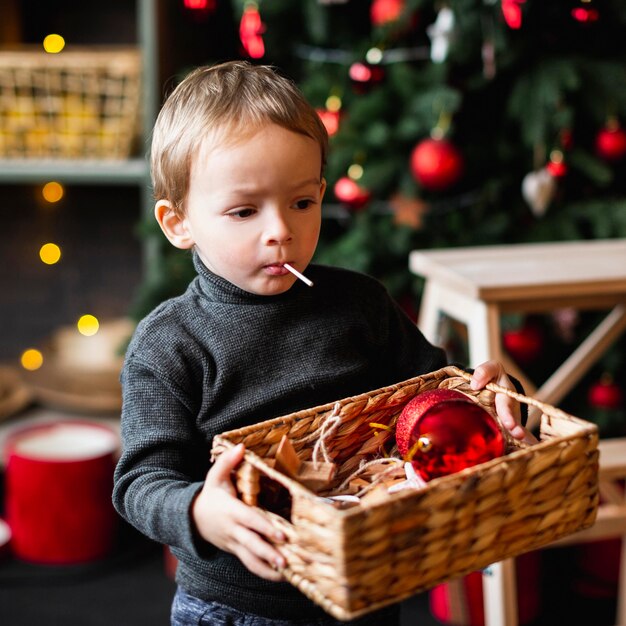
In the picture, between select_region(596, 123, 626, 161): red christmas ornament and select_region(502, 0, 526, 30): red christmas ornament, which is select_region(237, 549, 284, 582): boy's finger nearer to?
select_region(502, 0, 526, 30): red christmas ornament

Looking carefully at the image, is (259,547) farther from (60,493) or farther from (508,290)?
(60,493)

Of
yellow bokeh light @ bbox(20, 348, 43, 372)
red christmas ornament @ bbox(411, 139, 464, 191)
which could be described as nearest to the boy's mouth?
red christmas ornament @ bbox(411, 139, 464, 191)

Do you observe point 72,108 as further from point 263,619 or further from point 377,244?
point 263,619

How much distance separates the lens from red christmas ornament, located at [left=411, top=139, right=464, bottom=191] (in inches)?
67.4

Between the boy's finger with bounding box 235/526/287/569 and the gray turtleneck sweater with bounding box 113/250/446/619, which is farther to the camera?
the gray turtleneck sweater with bounding box 113/250/446/619

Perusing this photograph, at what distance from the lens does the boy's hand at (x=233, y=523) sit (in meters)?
0.71

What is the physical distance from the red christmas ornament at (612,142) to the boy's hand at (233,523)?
4.27 ft

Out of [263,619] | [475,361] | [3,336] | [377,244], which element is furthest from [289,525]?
[3,336]

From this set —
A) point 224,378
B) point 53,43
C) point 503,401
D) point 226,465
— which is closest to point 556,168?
point 503,401

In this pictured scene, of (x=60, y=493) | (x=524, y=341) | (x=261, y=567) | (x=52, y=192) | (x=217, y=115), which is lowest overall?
(x=60, y=493)

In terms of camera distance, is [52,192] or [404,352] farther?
[52,192]

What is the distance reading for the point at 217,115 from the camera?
0.84 metres

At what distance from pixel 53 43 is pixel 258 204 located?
1797mm

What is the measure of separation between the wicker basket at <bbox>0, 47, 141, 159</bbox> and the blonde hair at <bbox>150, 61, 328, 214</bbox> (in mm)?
1184
